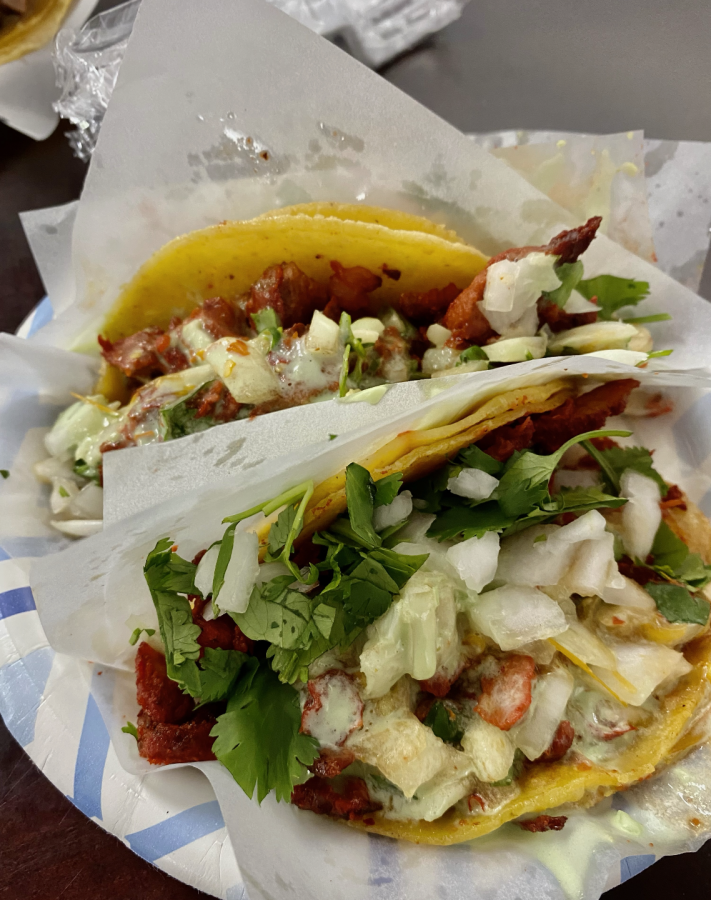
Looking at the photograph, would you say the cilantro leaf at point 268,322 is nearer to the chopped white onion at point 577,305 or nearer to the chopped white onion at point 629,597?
the chopped white onion at point 577,305

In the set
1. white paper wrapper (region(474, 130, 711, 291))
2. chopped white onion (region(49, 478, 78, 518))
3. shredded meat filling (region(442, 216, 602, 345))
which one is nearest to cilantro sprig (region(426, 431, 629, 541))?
shredded meat filling (region(442, 216, 602, 345))

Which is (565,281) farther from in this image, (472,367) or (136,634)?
(136,634)

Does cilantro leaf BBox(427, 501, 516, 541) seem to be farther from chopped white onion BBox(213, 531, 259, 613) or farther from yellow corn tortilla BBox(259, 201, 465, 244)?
yellow corn tortilla BBox(259, 201, 465, 244)

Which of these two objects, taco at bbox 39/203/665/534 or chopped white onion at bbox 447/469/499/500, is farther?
taco at bbox 39/203/665/534

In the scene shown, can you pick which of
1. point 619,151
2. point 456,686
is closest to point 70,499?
point 456,686

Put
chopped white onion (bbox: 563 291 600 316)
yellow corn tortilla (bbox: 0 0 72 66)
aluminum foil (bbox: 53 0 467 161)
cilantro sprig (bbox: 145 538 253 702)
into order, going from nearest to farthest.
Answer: cilantro sprig (bbox: 145 538 253 702)
chopped white onion (bbox: 563 291 600 316)
aluminum foil (bbox: 53 0 467 161)
yellow corn tortilla (bbox: 0 0 72 66)

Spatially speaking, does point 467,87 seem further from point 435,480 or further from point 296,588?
point 296,588
